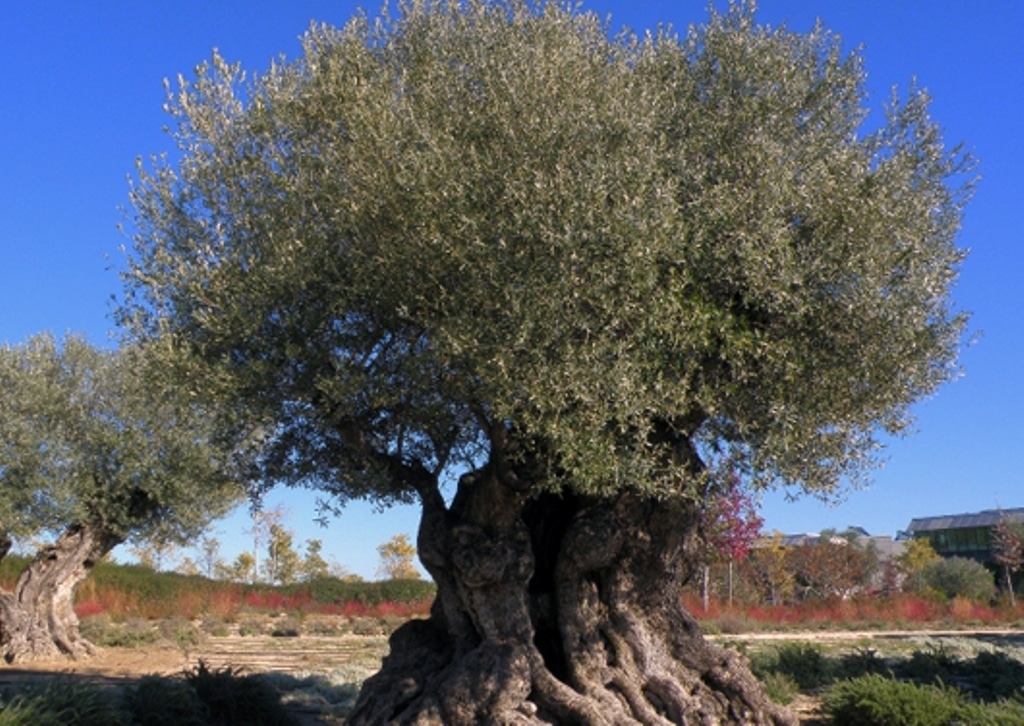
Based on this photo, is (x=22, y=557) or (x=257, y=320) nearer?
(x=257, y=320)

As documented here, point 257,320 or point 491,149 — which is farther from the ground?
point 491,149

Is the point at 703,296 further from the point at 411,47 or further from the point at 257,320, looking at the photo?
the point at 411,47

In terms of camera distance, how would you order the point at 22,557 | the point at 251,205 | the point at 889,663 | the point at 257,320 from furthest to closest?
the point at 22,557 < the point at 889,663 < the point at 251,205 < the point at 257,320

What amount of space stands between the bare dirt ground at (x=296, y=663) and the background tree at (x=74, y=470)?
5.64 ft

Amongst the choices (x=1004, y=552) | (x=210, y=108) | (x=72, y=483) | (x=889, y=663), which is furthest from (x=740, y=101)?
(x=1004, y=552)

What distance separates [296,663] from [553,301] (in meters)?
17.1

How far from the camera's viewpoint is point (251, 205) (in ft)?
36.2

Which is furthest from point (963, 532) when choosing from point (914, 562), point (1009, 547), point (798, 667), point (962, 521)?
point (798, 667)

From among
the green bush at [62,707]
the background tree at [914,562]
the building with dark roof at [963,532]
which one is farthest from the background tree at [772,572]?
the green bush at [62,707]

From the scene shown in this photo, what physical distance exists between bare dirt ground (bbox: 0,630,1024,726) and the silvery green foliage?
5456 mm

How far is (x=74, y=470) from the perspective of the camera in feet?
72.3

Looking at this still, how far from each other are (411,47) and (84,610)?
28278 millimetres

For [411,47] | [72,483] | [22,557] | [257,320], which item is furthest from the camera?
[22,557]

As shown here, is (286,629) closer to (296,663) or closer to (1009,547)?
(296,663)
